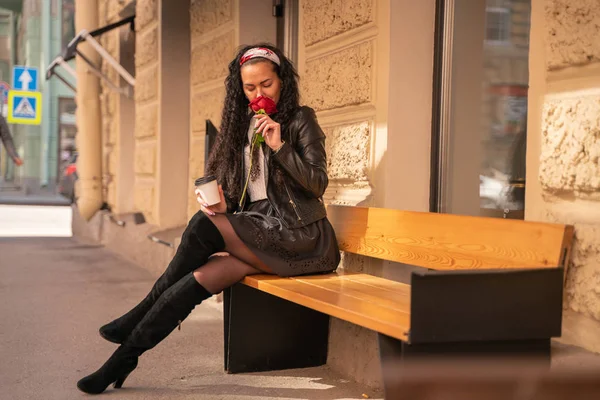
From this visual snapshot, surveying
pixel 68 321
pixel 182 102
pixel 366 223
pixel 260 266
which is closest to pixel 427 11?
pixel 366 223

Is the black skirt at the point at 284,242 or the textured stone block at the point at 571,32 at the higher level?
the textured stone block at the point at 571,32

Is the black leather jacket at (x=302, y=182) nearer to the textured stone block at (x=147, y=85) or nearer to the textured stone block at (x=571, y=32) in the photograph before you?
the textured stone block at (x=571, y=32)

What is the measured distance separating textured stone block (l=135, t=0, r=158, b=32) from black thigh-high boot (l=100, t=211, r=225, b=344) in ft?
14.9

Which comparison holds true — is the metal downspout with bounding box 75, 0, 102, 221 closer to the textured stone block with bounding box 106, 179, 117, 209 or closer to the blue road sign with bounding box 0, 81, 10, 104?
the textured stone block with bounding box 106, 179, 117, 209

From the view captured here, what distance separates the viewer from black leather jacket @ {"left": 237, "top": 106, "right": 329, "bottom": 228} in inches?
143

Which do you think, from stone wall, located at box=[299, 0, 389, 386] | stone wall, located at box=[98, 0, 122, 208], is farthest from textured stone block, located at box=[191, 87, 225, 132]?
stone wall, located at box=[98, 0, 122, 208]

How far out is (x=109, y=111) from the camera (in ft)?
33.8

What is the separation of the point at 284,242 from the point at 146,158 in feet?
15.4

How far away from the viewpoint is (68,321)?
17.3 ft

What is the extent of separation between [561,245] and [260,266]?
4.76 feet

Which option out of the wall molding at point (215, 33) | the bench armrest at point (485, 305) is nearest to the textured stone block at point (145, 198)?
the wall molding at point (215, 33)

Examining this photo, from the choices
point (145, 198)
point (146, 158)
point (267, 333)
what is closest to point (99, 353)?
point (267, 333)

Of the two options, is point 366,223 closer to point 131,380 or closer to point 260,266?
point 260,266

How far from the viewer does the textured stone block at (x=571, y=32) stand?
2.63 meters
